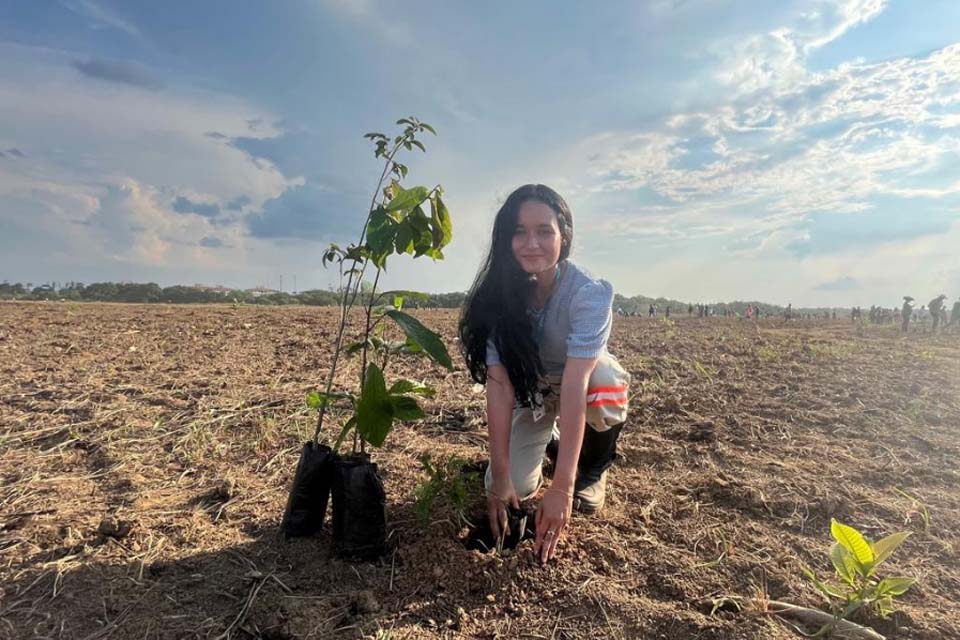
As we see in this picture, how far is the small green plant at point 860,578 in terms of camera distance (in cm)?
158

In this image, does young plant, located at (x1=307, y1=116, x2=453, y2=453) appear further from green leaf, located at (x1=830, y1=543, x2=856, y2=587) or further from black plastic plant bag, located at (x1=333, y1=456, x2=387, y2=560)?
green leaf, located at (x1=830, y1=543, x2=856, y2=587)

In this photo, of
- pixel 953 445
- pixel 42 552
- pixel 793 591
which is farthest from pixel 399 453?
pixel 953 445

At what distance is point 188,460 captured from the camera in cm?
274

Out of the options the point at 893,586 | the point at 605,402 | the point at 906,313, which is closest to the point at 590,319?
the point at 605,402

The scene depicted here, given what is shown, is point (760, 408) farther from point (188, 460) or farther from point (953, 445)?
point (188, 460)

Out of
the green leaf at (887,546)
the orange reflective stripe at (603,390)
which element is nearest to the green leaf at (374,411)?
the orange reflective stripe at (603,390)

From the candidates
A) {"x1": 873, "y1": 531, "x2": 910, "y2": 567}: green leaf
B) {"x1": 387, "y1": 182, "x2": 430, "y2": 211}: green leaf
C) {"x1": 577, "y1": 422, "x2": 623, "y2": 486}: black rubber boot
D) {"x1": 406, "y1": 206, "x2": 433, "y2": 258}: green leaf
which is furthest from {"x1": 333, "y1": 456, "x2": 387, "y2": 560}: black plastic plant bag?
{"x1": 873, "y1": 531, "x2": 910, "y2": 567}: green leaf

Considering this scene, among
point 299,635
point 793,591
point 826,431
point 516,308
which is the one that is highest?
point 516,308

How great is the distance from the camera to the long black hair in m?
2.19

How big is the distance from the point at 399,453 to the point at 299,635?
4.47 ft

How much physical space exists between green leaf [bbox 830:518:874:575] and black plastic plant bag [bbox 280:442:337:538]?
64.3 inches

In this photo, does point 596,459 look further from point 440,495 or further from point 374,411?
point 374,411

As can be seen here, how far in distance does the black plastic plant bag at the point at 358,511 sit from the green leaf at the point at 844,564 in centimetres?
144

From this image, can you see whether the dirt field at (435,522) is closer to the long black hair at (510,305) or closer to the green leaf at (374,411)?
the green leaf at (374,411)
